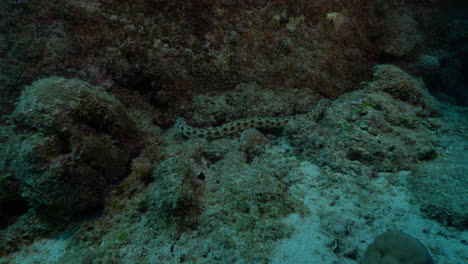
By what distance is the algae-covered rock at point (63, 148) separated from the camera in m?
2.73

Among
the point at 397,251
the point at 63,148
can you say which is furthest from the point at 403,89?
the point at 63,148

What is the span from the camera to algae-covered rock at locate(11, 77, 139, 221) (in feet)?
8.95

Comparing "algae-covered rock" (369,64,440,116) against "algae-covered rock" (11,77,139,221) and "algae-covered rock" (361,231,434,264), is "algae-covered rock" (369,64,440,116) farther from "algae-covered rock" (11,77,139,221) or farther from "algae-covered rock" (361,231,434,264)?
"algae-covered rock" (11,77,139,221)

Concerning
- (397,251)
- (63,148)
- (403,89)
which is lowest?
(397,251)

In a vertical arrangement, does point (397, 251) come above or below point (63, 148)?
below

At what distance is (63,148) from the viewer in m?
2.92

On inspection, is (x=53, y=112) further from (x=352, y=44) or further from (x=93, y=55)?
(x=352, y=44)

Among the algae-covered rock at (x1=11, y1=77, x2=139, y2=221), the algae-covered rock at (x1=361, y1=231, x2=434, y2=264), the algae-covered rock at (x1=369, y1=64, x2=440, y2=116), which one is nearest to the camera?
the algae-covered rock at (x1=361, y1=231, x2=434, y2=264)

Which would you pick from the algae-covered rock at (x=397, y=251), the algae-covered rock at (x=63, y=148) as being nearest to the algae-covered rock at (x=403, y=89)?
the algae-covered rock at (x=397, y=251)

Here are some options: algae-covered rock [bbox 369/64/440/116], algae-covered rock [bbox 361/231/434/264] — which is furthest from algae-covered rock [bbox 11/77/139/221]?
algae-covered rock [bbox 369/64/440/116]

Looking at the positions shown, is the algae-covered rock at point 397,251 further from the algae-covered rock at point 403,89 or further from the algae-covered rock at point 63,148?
the algae-covered rock at point 403,89

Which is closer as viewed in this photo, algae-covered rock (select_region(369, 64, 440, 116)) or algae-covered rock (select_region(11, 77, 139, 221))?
algae-covered rock (select_region(11, 77, 139, 221))

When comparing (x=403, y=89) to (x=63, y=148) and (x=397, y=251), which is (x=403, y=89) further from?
(x=63, y=148)

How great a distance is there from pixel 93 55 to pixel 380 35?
790 cm
